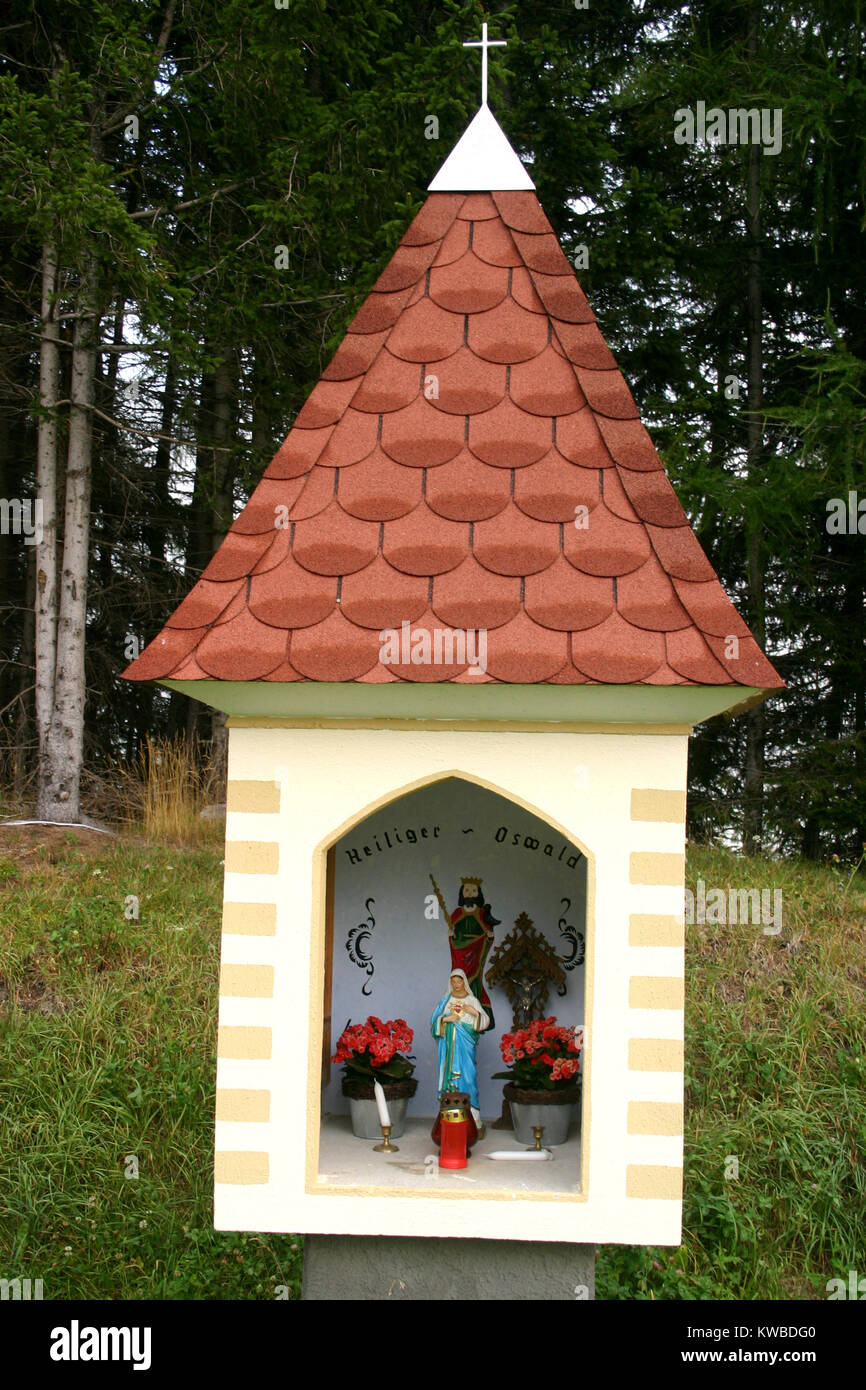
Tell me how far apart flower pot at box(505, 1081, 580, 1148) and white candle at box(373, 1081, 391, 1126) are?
379mm

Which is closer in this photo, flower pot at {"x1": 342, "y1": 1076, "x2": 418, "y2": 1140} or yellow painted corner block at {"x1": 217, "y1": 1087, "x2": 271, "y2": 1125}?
yellow painted corner block at {"x1": 217, "y1": 1087, "x2": 271, "y2": 1125}

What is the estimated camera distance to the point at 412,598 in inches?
112

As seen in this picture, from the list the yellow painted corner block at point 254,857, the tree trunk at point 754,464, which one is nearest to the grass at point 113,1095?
the yellow painted corner block at point 254,857

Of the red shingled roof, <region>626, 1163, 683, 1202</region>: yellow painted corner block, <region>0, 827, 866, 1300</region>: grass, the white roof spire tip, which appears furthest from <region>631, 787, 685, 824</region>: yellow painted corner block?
<region>0, 827, 866, 1300</region>: grass

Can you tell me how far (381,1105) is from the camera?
330 centimetres

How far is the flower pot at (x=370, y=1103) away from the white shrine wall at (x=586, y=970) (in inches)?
17.9

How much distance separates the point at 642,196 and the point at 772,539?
2736 mm

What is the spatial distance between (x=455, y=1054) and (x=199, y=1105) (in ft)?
8.05

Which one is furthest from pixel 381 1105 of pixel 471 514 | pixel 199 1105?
pixel 199 1105

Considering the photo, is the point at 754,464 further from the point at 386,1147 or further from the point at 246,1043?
the point at 246,1043

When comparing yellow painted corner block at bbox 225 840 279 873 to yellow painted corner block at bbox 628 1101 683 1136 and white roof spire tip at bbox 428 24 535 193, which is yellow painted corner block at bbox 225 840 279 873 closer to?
yellow painted corner block at bbox 628 1101 683 1136

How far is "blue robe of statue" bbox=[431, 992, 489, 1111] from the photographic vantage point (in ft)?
11.3
